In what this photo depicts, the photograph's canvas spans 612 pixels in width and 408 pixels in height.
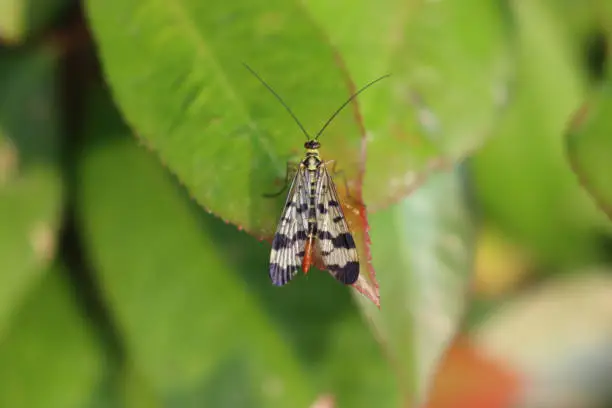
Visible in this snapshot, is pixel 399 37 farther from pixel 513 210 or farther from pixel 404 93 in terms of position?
pixel 513 210

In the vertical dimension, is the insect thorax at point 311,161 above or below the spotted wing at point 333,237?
above

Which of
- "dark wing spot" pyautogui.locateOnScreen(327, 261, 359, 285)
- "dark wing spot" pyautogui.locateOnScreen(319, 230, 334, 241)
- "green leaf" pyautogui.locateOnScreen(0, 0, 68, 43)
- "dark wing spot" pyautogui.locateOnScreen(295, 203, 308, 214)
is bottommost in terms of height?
"dark wing spot" pyautogui.locateOnScreen(327, 261, 359, 285)

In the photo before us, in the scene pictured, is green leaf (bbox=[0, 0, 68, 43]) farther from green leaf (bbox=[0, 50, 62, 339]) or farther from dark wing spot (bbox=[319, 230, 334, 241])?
dark wing spot (bbox=[319, 230, 334, 241])

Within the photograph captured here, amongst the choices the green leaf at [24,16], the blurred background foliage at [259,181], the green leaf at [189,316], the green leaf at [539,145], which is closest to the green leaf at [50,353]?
the blurred background foliage at [259,181]

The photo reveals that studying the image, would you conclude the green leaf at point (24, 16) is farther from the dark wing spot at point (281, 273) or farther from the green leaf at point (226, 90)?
the dark wing spot at point (281, 273)

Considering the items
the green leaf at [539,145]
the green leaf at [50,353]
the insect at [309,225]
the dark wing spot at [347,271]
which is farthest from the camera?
the green leaf at [539,145]

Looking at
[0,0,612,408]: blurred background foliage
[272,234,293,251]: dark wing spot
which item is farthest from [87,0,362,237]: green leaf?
[272,234,293,251]: dark wing spot
